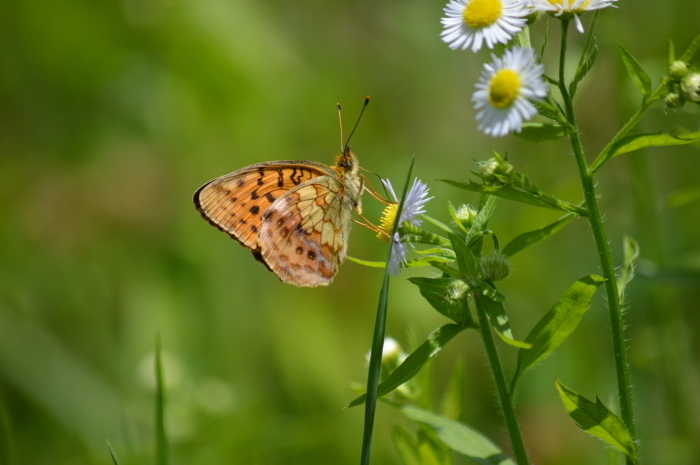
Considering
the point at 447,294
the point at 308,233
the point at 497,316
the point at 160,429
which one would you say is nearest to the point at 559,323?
the point at 497,316

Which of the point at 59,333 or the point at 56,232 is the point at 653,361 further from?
the point at 56,232

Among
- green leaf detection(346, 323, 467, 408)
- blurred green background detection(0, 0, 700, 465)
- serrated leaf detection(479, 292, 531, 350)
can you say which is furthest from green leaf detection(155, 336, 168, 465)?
blurred green background detection(0, 0, 700, 465)

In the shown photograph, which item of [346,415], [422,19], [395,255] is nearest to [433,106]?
[422,19]

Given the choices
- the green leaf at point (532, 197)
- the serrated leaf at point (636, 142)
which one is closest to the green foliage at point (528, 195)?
the green leaf at point (532, 197)

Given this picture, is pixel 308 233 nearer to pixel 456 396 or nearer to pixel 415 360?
pixel 456 396

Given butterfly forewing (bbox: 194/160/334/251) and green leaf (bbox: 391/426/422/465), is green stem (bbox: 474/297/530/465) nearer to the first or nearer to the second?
green leaf (bbox: 391/426/422/465)
